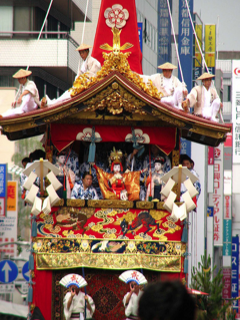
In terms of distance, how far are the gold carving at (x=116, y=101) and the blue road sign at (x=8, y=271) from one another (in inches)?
233

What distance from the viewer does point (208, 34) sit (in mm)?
22234

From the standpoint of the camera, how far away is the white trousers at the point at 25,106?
999 cm

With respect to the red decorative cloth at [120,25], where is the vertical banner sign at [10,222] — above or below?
below

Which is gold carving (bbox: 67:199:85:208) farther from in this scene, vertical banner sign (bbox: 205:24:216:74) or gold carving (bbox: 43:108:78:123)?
vertical banner sign (bbox: 205:24:216:74)

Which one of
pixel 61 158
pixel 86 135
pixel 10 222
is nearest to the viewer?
pixel 86 135

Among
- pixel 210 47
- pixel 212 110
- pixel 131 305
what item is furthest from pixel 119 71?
pixel 210 47

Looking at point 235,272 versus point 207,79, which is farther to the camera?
point 235,272

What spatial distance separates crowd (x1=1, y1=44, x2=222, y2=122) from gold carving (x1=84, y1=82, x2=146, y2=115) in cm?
46

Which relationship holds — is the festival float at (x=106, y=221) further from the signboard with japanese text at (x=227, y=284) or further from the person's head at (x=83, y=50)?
the signboard with japanese text at (x=227, y=284)

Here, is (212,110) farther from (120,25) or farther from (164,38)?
(164,38)

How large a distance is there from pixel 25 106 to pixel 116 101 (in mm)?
1504

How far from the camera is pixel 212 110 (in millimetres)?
10281

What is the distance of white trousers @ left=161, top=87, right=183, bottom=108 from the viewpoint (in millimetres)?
10086

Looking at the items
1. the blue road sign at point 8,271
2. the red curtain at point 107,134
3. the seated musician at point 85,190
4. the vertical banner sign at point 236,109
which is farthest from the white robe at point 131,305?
the vertical banner sign at point 236,109
